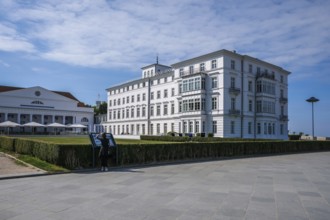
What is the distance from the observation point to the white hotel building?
49.2 metres

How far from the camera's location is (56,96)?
3381 inches

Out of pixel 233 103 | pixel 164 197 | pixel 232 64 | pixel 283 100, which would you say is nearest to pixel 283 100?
pixel 283 100

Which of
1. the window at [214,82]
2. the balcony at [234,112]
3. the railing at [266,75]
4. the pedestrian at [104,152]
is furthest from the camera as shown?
the railing at [266,75]

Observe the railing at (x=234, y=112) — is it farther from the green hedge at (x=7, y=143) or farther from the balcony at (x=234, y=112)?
the green hedge at (x=7, y=143)

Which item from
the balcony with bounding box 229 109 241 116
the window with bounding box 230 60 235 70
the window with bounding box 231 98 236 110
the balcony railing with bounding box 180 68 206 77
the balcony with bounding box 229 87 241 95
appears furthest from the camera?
the balcony railing with bounding box 180 68 206 77

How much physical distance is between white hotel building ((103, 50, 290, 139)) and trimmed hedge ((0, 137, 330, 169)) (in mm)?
23083

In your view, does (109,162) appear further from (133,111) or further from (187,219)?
(133,111)

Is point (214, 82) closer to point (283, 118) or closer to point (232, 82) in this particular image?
point (232, 82)

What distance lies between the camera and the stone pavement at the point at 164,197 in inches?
258

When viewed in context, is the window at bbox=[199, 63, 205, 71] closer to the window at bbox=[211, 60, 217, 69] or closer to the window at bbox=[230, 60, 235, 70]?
the window at bbox=[211, 60, 217, 69]

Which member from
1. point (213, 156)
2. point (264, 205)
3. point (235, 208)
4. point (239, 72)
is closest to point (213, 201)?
point (235, 208)

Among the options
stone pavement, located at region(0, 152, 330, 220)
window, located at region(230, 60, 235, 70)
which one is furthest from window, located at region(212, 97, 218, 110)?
stone pavement, located at region(0, 152, 330, 220)

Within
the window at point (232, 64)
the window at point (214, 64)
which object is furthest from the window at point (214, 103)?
the window at point (232, 64)

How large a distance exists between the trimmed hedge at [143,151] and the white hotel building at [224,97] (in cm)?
2308
